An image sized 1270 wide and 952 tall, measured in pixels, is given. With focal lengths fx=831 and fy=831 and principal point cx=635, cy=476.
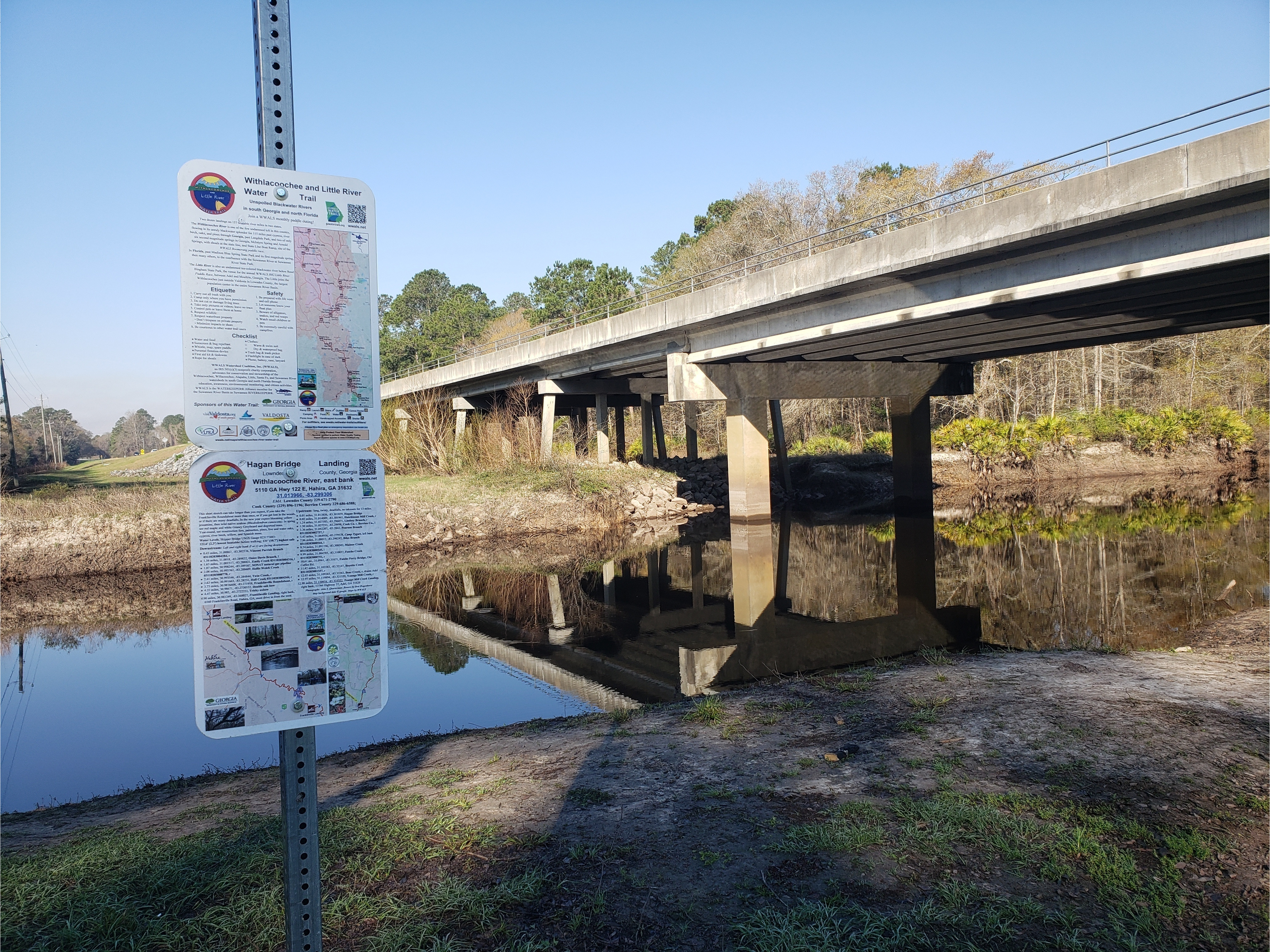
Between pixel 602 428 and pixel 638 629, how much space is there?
22044 millimetres

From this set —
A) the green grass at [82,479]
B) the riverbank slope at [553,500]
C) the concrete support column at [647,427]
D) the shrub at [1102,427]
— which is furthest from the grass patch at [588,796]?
the shrub at [1102,427]

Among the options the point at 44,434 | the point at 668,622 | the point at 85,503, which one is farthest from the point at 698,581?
the point at 44,434

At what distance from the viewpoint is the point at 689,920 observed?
342 centimetres

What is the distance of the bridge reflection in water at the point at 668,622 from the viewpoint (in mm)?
9914

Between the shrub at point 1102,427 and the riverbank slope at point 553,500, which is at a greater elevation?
the shrub at point 1102,427

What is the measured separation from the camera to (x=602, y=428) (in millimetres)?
34656

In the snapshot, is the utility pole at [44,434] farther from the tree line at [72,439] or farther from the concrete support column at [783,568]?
the concrete support column at [783,568]

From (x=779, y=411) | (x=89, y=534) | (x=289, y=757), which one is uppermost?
(x=779, y=411)

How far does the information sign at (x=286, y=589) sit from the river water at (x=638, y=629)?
548 centimetres

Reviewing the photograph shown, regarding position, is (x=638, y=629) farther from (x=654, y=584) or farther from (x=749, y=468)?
(x=749, y=468)

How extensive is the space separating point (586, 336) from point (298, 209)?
83.3ft

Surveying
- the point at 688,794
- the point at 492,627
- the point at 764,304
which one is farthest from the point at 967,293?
the point at 688,794

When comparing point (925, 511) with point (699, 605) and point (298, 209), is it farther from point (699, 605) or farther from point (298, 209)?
point (298, 209)

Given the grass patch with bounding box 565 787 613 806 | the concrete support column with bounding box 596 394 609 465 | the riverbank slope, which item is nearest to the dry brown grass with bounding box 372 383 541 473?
the riverbank slope
